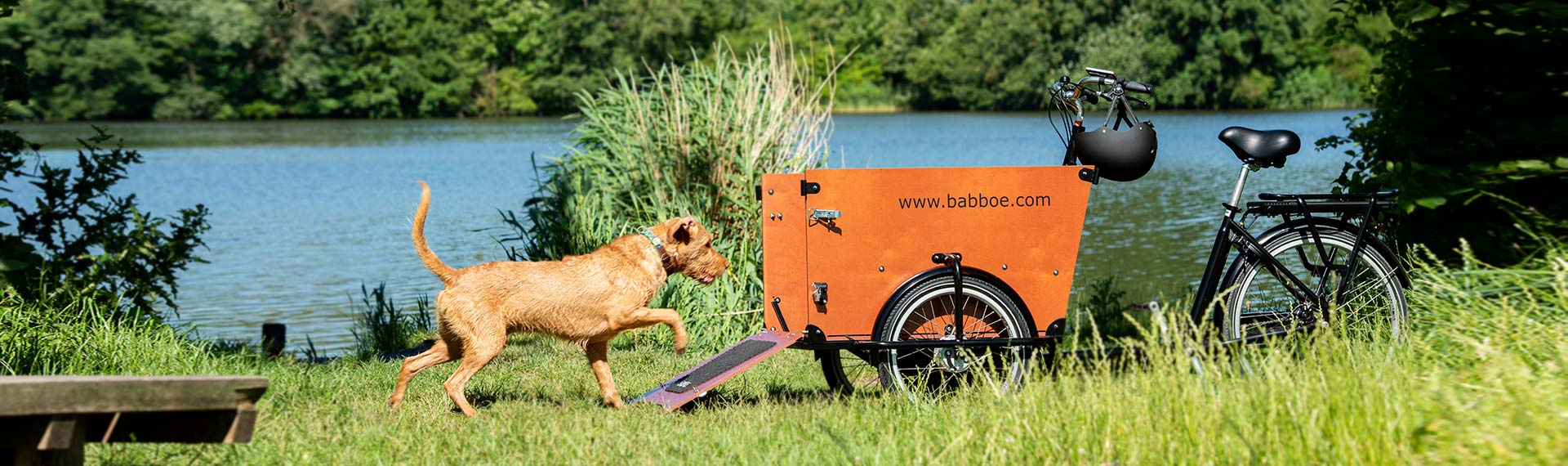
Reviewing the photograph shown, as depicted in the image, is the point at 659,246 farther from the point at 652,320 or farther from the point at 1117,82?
the point at 1117,82

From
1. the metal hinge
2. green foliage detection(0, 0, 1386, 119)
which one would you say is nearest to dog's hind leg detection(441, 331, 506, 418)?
the metal hinge

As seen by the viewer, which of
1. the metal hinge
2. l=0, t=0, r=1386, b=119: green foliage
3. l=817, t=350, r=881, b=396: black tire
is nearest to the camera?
the metal hinge

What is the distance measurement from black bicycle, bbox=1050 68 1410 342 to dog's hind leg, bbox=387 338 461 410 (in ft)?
8.97

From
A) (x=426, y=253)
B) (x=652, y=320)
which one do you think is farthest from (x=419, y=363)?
(x=652, y=320)

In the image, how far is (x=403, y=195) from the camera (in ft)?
80.3

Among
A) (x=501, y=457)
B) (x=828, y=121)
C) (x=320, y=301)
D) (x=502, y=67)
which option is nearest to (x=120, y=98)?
(x=502, y=67)

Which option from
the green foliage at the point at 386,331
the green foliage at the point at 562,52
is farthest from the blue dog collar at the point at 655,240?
the green foliage at the point at 562,52

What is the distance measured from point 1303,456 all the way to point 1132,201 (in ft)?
56.6

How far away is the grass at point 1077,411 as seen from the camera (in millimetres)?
3553

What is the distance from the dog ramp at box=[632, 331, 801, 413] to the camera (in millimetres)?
5191

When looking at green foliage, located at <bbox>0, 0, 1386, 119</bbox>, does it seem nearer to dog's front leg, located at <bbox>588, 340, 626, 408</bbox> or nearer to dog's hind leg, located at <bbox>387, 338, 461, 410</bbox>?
dog's front leg, located at <bbox>588, 340, 626, 408</bbox>

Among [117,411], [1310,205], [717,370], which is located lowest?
[717,370]

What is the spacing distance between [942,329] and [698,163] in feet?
13.5

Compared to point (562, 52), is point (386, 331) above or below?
above
